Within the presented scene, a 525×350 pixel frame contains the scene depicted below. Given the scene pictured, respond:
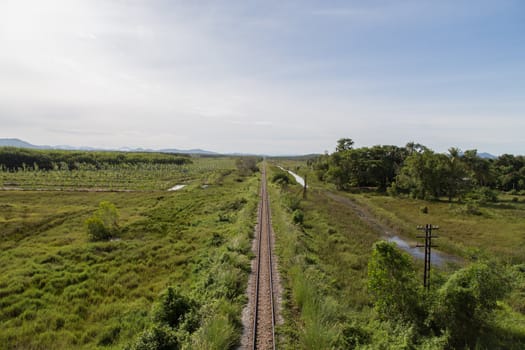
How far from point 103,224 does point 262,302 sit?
2433 centimetres

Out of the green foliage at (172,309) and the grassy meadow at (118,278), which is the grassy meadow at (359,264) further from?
the green foliage at (172,309)

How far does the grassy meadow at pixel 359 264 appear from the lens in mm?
11234


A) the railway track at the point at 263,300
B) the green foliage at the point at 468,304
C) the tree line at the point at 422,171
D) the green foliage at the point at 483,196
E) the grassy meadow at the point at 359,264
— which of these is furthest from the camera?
the tree line at the point at 422,171

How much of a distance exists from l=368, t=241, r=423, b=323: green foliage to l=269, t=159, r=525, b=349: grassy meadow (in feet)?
2.70

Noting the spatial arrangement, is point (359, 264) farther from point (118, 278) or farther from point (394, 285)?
point (118, 278)

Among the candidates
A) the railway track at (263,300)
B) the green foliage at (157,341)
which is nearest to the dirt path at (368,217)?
the railway track at (263,300)

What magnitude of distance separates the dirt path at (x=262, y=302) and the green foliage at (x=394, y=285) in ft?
17.0

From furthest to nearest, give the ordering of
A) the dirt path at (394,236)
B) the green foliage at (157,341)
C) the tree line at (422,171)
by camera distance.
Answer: the tree line at (422,171), the dirt path at (394,236), the green foliage at (157,341)

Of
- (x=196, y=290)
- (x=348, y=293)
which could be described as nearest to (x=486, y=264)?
(x=348, y=293)

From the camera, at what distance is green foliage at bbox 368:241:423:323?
40.5 ft

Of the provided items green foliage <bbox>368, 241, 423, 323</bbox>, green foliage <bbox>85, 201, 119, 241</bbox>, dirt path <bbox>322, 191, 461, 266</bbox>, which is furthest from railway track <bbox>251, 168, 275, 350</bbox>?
green foliage <bbox>85, 201, 119, 241</bbox>

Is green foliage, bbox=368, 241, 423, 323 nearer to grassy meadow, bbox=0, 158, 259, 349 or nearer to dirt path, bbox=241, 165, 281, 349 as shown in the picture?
dirt path, bbox=241, 165, 281, 349

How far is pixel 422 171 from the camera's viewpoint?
2293 inches

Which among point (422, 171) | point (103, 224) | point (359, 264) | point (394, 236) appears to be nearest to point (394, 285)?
point (359, 264)
